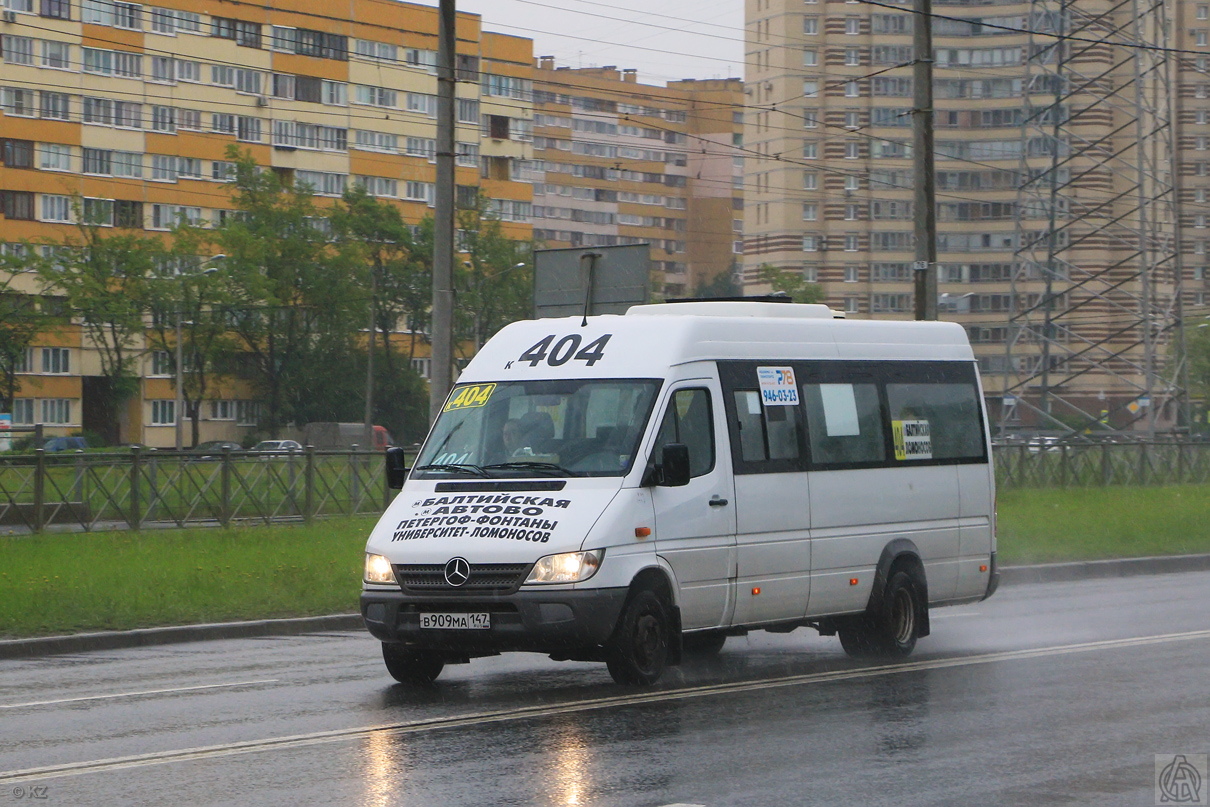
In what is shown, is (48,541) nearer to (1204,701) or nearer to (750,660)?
(750,660)

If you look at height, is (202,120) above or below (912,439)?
above

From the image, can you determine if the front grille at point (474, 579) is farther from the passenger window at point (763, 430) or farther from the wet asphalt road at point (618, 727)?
the passenger window at point (763, 430)

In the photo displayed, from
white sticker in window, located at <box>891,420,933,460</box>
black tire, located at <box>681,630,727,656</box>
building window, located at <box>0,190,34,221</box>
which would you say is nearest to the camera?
black tire, located at <box>681,630,727,656</box>

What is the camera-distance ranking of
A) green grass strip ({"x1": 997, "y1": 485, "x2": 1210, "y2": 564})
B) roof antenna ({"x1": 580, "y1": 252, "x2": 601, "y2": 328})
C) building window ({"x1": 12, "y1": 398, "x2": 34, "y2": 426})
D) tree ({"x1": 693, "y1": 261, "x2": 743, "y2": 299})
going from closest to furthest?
roof antenna ({"x1": 580, "y1": 252, "x2": 601, "y2": 328}) < green grass strip ({"x1": 997, "y1": 485, "x2": 1210, "y2": 564}) < building window ({"x1": 12, "y1": 398, "x2": 34, "y2": 426}) < tree ({"x1": 693, "y1": 261, "x2": 743, "y2": 299})

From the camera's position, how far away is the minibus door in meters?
11.1

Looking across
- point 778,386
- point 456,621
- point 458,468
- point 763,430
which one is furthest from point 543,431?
point 778,386

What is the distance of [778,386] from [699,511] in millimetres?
1535

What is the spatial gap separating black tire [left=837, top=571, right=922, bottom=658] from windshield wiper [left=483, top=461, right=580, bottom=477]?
3149 millimetres

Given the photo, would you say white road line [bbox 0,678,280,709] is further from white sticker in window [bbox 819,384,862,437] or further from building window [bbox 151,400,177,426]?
building window [bbox 151,400,177,426]

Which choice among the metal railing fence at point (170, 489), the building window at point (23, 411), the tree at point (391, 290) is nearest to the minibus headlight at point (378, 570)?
the metal railing fence at point (170, 489)

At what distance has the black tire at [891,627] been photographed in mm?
12945

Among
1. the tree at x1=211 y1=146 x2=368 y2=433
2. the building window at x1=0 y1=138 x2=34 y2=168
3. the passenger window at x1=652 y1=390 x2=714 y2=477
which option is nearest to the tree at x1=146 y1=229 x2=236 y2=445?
the tree at x1=211 y1=146 x2=368 y2=433

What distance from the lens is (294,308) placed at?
84438mm

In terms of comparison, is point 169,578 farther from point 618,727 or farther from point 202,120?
point 202,120
